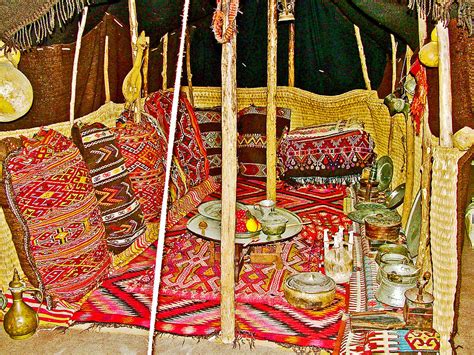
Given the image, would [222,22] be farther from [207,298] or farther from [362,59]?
[362,59]

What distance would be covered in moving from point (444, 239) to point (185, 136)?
129 inches

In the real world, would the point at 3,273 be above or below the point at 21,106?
below

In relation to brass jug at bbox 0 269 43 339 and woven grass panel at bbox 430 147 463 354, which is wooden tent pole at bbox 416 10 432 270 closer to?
woven grass panel at bbox 430 147 463 354

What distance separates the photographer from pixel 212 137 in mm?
5992

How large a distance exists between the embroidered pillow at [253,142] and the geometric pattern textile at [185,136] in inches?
17.3

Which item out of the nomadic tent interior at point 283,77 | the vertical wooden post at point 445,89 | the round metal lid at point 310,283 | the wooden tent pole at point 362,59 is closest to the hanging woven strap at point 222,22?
the nomadic tent interior at point 283,77

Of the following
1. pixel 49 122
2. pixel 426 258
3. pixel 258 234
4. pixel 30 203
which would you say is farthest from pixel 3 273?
pixel 426 258

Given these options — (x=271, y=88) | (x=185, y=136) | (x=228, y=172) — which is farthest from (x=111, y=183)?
(x=185, y=136)

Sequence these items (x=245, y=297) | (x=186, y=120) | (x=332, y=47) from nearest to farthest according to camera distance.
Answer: (x=245, y=297) < (x=186, y=120) < (x=332, y=47)

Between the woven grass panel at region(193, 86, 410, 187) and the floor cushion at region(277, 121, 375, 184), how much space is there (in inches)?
9.4

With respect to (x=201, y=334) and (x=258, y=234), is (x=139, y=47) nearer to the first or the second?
(x=258, y=234)

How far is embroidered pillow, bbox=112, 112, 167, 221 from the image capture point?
164 inches

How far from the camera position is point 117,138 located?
13.5ft

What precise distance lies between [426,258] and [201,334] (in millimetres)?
1323
